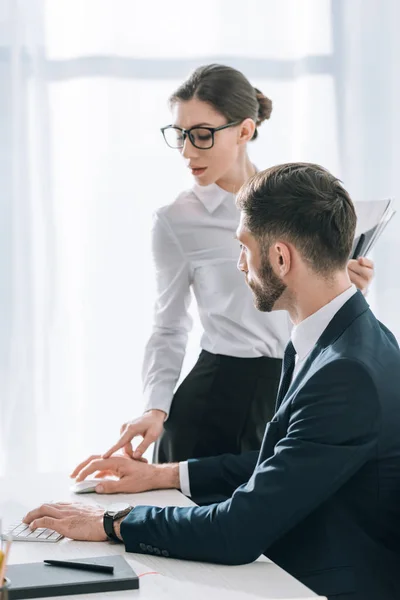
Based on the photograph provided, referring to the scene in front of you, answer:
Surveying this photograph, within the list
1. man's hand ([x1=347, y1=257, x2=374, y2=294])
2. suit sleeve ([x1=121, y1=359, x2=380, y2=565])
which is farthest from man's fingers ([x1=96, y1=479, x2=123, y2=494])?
man's hand ([x1=347, y1=257, x2=374, y2=294])

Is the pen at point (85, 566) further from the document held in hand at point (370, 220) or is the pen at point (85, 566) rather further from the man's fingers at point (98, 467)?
the document held in hand at point (370, 220)

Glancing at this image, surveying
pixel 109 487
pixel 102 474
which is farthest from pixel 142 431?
pixel 109 487

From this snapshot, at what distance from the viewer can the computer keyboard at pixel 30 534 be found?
1.59 metres

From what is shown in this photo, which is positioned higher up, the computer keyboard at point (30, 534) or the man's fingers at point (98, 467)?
the man's fingers at point (98, 467)

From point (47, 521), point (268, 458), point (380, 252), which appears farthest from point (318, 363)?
point (380, 252)

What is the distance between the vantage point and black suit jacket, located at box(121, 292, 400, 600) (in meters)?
1.44

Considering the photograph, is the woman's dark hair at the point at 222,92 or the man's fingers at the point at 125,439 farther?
the woman's dark hair at the point at 222,92

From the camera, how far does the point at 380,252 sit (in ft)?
12.1

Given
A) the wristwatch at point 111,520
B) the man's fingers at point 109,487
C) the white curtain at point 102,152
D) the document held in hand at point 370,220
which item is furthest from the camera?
the white curtain at point 102,152

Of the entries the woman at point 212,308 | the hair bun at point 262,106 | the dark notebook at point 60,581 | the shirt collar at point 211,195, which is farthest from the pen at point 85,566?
the hair bun at point 262,106

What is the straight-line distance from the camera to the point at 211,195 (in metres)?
2.45

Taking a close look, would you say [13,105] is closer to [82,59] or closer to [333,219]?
[82,59]

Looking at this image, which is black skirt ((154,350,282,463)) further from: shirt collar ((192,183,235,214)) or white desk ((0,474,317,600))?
white desk ((0,474,317,600))

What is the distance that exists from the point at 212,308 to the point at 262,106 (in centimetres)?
59
